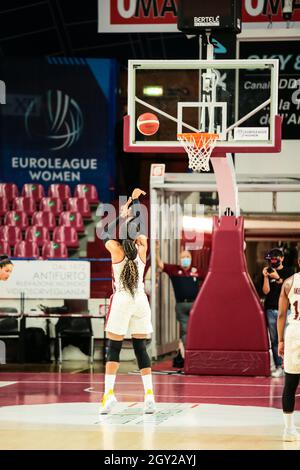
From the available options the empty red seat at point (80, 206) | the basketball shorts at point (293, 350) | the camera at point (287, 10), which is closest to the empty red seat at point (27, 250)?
the empty red seat at point (80, 206)

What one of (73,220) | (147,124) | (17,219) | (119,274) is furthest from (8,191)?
(119,274)

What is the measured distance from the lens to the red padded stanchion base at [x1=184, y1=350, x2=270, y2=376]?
14.6 m

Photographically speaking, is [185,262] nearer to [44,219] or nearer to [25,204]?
[44,219]

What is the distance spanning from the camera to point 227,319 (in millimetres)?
14609

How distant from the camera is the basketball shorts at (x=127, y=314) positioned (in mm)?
10312

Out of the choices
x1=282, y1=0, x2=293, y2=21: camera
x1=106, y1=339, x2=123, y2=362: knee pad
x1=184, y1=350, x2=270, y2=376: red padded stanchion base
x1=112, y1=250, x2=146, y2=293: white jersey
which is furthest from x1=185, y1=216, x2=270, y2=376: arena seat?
x1=282, y1=0, x2=293, y2=21: camera

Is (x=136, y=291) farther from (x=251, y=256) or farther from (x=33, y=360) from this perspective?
(x=251, y=256)

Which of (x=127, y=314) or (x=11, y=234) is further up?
(x=11, y=234)

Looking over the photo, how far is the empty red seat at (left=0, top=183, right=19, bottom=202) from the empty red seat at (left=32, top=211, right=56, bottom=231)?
2.16 feet

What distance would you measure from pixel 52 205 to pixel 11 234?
1204mm

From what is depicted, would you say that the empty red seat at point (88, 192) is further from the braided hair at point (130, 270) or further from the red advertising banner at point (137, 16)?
the braided hair at point (130, 270)

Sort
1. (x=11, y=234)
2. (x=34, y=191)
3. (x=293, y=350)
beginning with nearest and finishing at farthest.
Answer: (x=293, y=350) < (x=11, y=234) < (x=34, y=191)

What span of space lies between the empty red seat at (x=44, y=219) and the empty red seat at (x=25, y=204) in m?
0.19

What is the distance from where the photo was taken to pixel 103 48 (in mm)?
23266
